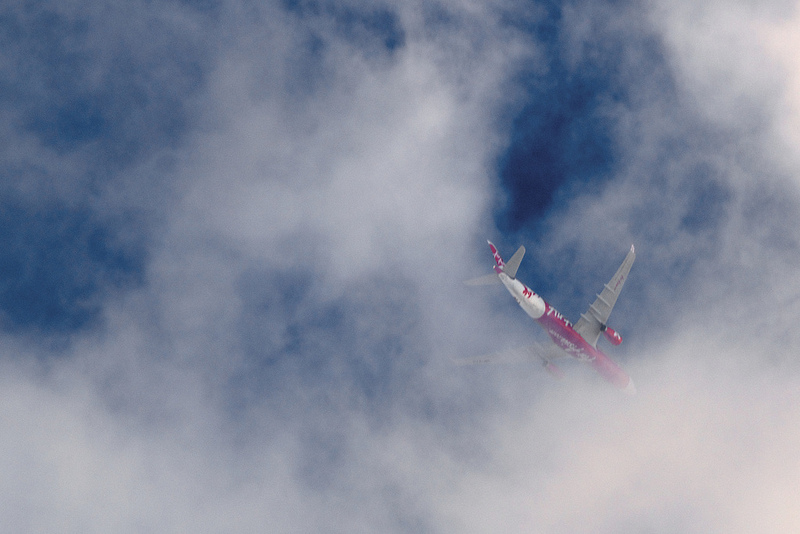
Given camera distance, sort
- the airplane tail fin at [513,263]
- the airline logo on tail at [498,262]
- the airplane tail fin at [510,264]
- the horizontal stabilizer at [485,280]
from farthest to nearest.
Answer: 1. the airline logo on tail at [498,262]
2. the horizontal stabilizer at [485,280]
3. the airplane tail fin at [513,263]
4. the airplane tail fin at [510,264]

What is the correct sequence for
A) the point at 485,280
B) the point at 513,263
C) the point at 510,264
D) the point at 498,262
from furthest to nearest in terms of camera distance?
1. the point at 498,262
2. the point at 485,280
3. the point at 510,264
4. the point at 513,263

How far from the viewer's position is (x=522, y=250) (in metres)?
182

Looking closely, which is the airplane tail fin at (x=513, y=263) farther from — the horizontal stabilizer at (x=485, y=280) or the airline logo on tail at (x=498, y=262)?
the horizontal stabilizer at (x=485, y=280)

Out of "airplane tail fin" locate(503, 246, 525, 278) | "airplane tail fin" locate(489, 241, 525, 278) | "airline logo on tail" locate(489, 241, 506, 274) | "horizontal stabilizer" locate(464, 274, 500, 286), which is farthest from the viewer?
"airline logo on tail" locate(489, 241, 506, 274)

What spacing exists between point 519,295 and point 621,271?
27372mm

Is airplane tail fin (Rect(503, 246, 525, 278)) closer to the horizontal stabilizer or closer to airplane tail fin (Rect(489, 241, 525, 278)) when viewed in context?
airplane tail fin (Rect(489, 241, 525, 278))

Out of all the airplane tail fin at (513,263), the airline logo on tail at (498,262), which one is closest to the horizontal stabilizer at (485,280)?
the airline logo on tail at (498,262)

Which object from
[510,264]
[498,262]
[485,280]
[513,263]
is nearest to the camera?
[513,263]

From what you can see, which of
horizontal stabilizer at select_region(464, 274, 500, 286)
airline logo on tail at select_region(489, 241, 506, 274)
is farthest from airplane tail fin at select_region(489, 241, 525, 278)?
horizontal stabilizer at select_region(464, 274, 500, 286)

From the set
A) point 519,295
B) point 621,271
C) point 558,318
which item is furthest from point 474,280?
point 621,271

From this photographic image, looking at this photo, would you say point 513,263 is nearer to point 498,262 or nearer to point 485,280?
point 498,262

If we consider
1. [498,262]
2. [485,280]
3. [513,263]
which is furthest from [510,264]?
[485,280]

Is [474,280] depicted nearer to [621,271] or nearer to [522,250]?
[522,250]

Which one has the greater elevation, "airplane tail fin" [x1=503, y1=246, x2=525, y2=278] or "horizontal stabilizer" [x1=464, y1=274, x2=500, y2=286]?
"horizontal stabilizer" [x1=464, y1=274, x2=500, y2=286]
